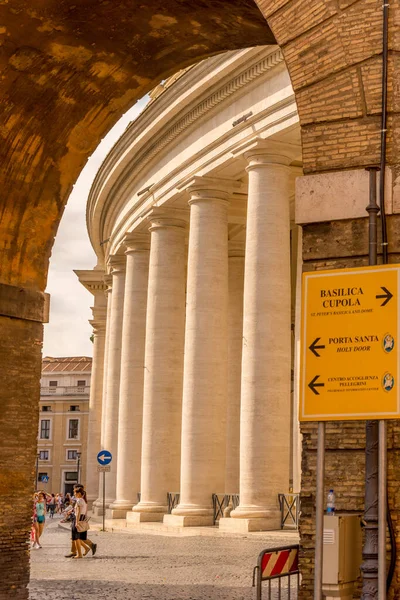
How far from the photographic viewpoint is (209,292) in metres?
46.8

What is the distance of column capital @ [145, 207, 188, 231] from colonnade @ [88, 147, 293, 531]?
0.05 meters

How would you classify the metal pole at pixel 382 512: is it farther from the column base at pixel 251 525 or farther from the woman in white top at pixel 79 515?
the column base at pixel 251 525

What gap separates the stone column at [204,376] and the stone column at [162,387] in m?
4.64

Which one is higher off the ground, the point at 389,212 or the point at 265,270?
the point at 265,270

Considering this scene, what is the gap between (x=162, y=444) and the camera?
169 ft

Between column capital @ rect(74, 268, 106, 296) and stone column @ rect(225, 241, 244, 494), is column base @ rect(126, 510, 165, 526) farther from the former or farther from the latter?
column capital @ rect(74, 268, 106, 296)

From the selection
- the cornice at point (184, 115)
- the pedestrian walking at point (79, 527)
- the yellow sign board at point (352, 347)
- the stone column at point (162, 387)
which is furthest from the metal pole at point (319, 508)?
the stone column at point (162, 387)

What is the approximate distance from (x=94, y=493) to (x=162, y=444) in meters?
27.2

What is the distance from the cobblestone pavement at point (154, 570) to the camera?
2323cm

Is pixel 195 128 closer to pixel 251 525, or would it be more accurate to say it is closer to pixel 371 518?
pixel 251 525

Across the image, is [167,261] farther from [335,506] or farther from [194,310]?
[335,506]

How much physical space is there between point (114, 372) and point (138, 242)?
29.7 ft

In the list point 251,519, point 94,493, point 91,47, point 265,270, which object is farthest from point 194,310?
point 94,493

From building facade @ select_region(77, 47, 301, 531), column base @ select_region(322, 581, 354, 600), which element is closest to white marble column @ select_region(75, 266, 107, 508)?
building facade @ select_region(77, 47, 301, 531)
